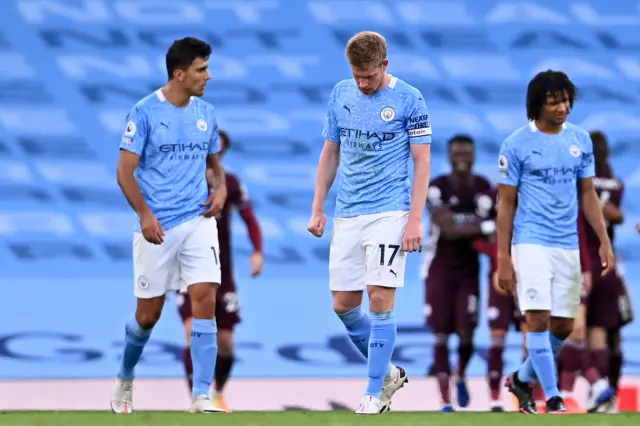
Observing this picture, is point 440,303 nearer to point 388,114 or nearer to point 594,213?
point 594,213

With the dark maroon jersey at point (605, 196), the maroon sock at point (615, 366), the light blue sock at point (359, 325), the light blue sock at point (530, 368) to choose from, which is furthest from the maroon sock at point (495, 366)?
the light blue sock at point (359, 325)

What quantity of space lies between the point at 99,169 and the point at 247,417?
6.84 meters

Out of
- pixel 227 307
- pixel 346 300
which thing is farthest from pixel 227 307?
pixel 346 300

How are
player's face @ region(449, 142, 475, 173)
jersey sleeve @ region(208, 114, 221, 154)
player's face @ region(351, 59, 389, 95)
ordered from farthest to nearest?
player's face @ region(449, 142, 475, 173) → jersey sleeve @ region(208, 114, 221, 154) → player's face @ region(351, 59, 389, 95)

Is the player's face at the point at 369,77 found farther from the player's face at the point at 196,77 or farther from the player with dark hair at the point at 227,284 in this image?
the player with dark hair at the point at 227,284

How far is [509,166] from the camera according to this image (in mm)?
9766

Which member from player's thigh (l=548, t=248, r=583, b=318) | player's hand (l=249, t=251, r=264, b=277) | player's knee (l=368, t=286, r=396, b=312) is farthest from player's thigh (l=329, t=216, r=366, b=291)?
player's hand (l=249, t=251, r=264, b=277)

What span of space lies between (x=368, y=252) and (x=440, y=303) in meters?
4.13

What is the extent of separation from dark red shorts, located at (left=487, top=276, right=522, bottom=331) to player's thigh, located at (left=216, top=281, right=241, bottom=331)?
189 cm

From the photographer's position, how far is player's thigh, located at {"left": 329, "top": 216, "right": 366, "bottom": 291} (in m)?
8.98

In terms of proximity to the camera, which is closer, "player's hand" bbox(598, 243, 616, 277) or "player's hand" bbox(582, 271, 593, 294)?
"player's hand" bbox(598, 243, 616, 277)

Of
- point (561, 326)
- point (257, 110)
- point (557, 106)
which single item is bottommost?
point (561, 326)

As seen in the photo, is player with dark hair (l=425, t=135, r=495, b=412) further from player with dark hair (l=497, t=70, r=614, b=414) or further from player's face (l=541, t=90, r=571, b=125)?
player's face (l=541, t=90, r=571, b=125)

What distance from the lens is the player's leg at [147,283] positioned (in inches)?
372
